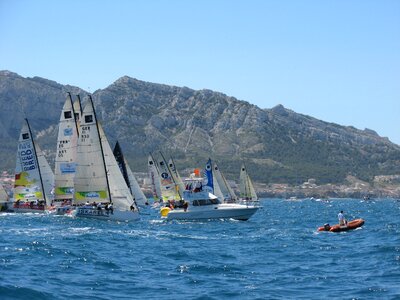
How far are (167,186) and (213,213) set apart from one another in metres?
31.7

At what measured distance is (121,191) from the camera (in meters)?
72.3

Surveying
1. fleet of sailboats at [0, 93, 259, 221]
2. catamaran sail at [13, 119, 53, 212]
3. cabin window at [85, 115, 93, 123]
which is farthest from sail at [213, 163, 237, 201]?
cabin window at [85, 115, 93, 123]

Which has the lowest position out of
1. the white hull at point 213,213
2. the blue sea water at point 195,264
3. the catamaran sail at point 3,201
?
the blue sea water at point 195,264

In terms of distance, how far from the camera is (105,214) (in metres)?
70.6

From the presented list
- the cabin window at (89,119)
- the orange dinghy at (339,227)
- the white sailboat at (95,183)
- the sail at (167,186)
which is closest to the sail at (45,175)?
the sail at (167,186)

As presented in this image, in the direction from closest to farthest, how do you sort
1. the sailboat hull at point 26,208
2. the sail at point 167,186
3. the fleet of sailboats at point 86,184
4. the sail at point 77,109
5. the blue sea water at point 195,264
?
the blue sea water at point 195,264
the fleet of sailboats at point 86,184
the sail at point 77,109
the sailboat hull at point 26,208
the sail at point 167,186

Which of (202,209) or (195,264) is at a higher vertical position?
(202,209)

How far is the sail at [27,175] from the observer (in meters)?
91.2

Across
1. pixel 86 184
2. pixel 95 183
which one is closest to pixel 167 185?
pixel 86 184

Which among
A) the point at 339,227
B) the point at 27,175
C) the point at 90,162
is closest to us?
the point at 339,227

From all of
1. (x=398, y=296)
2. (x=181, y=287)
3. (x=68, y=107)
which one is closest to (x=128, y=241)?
(x=181, y=287)

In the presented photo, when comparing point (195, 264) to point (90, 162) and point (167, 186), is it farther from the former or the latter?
point (167, 186)

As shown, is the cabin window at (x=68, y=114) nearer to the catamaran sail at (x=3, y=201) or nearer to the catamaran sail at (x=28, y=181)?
the catamaran sail at (x=28, y=181)

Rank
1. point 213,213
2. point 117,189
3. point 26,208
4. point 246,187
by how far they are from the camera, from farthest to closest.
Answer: point 246,187 < point 26,208 < point 213,213 < point 117,189
